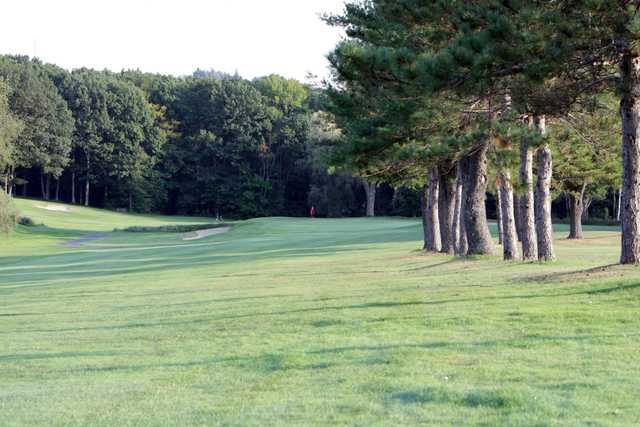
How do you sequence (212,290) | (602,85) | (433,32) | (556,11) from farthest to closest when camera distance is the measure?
(212,290) < (433,32) < (602,85) < (556,11)

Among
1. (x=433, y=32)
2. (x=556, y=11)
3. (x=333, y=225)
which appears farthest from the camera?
(x=333, y=225)

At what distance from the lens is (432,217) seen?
30.0 metres

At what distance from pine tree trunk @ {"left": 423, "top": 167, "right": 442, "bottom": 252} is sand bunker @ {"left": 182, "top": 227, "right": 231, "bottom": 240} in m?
27.1

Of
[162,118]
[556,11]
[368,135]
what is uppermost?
[162,118]

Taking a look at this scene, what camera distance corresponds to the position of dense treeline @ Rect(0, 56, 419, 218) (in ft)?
267

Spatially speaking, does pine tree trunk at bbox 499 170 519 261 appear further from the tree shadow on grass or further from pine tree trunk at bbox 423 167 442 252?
pine tree trunk at bbox 423 167 442 252

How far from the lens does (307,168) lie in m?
83.5

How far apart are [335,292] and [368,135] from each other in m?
4.82

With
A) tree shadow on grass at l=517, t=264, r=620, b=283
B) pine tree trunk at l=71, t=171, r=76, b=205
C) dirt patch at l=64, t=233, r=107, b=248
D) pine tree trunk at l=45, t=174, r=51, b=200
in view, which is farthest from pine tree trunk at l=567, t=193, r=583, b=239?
pine tree trunk at l=45, t=174, r=51, b=200

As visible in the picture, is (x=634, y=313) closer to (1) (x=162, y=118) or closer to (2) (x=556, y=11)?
(2) (x=556, y=11)

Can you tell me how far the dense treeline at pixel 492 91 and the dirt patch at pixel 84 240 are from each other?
3166 centimetres

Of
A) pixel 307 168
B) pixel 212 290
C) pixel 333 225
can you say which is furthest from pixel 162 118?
pixel 212 290

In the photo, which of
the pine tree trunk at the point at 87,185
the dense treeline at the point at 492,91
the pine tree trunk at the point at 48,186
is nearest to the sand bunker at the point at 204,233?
the pine tree trunk at the point at 87,185

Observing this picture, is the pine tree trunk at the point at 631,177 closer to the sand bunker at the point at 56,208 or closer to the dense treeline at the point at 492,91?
the dense treeline at the point at 492,91
